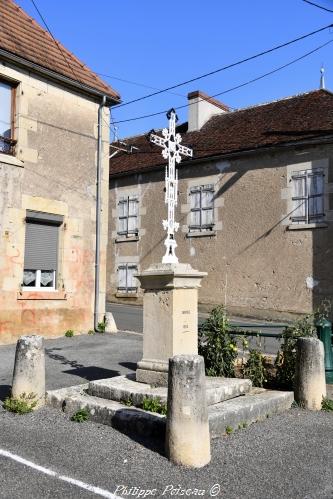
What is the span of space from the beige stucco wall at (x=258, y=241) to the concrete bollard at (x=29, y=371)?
10.2 meters

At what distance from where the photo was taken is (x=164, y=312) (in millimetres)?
5871

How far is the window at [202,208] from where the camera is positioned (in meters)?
16.9

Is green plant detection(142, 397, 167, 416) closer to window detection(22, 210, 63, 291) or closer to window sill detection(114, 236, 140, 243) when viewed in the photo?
window detection(22, 210, 63, 291)

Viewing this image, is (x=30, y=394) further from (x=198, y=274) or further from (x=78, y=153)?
(x=78, y=153)

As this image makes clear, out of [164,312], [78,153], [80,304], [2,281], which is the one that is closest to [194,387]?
[164,312]

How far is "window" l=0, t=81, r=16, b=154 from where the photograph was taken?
11.2 metres

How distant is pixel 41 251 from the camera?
456 inches

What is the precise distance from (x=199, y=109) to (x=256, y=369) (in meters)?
14.3

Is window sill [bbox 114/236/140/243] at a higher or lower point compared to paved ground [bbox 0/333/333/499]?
higher

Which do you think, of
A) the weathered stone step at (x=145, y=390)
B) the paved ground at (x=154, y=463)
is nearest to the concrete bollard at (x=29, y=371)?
the paved ground at (x=154, y=463)

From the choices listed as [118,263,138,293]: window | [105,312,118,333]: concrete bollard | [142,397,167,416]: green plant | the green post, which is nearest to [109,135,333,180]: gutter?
[118,263,138,293]: window

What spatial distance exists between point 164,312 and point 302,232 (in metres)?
9.84

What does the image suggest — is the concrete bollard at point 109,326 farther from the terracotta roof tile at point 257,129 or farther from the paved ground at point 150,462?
the paved ground at point 150,462

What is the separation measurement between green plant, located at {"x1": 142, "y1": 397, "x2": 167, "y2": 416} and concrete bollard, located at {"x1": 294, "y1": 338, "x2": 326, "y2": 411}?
1.81 meters
